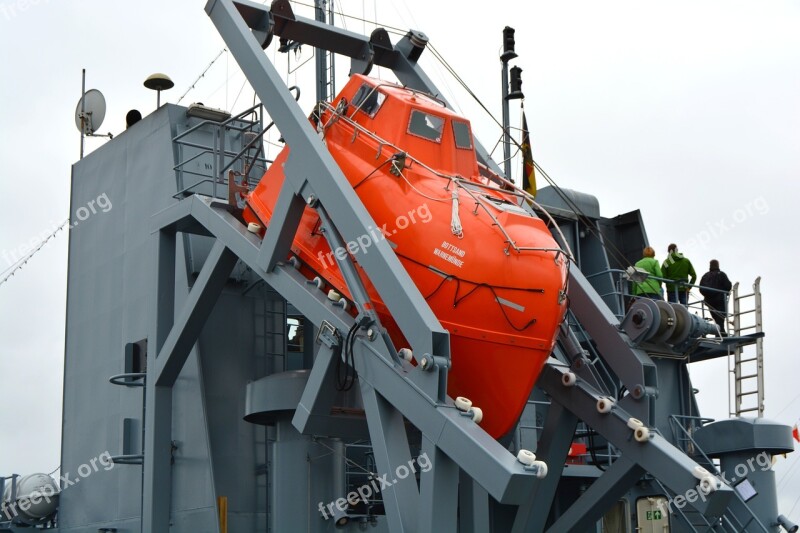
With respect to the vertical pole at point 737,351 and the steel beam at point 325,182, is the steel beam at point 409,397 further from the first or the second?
the vertical pole at point 737,351

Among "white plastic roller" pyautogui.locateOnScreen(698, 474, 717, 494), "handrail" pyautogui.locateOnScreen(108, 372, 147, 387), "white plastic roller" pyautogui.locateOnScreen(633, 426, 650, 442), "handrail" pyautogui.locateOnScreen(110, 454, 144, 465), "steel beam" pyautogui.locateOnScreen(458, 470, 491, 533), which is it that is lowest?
"steel beam" pyautogui.locateOnScreen(458, 470, 491, 533)

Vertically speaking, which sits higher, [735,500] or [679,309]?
[679,309]

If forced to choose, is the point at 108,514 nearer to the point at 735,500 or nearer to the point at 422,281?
the point at 422,281

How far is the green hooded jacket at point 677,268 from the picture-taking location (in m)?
17.6

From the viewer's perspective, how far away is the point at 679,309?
41.8 feet

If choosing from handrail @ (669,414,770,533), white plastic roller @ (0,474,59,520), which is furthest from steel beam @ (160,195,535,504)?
white plastic roller @ (0,474,59,520)

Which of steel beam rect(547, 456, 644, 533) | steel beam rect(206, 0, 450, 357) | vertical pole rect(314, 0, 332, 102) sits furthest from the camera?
vertical pole rect(314, 0, 332, 102)

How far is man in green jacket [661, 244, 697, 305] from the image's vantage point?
17516 mm

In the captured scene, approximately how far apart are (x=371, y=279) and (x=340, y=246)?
768 millimetres

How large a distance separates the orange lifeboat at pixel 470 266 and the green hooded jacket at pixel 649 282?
222 inches

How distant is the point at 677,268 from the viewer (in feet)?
57.7

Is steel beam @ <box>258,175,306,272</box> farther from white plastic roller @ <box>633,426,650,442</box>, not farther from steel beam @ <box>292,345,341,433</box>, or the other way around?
white plastic roller @ <box>633,426,650,442</box>

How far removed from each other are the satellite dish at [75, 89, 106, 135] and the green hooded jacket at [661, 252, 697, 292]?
33.8 ft

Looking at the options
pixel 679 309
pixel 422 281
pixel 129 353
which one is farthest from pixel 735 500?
pixel 129 353
